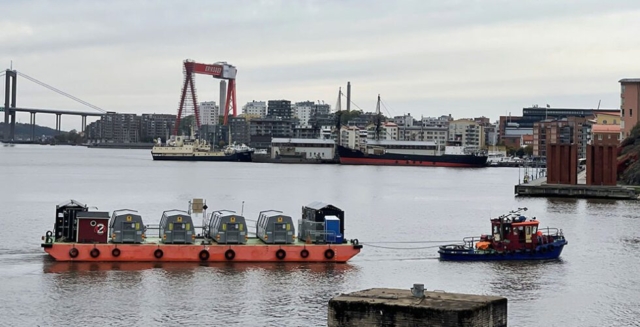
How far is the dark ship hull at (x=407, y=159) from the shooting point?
576ft

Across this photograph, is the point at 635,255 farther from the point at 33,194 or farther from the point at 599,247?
the point at 33,194

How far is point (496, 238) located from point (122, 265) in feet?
44.5

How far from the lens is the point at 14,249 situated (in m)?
37.7

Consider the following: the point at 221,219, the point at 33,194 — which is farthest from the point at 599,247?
the point at 33,194

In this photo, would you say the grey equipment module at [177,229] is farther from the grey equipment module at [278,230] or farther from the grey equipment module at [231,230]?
the grey equipment module at [278,230]

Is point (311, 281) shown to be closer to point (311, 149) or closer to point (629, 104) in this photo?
point (629, 104)

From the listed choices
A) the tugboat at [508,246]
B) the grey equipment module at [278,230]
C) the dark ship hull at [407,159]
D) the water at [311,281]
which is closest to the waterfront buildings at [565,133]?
the dark ship hull at [407,159]

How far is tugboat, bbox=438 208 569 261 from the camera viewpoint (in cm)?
3619

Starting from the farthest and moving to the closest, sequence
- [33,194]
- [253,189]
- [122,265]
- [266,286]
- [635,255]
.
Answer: [253,189]
[33,194]
[635,255]
[122,265]
[266,286]

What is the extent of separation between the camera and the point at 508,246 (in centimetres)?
3647

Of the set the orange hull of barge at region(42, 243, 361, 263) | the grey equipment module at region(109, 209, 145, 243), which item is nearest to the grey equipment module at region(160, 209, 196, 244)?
the orange hull of barge at region(42, 243, 361, 263)

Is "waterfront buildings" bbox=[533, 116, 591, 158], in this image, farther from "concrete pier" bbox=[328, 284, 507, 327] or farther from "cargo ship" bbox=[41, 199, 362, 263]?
"concrete pier" bbox=[328, 284, 507, 327]

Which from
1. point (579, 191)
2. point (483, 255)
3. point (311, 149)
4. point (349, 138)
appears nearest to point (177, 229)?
point (483, 255)

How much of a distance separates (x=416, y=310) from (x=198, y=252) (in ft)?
61.8
